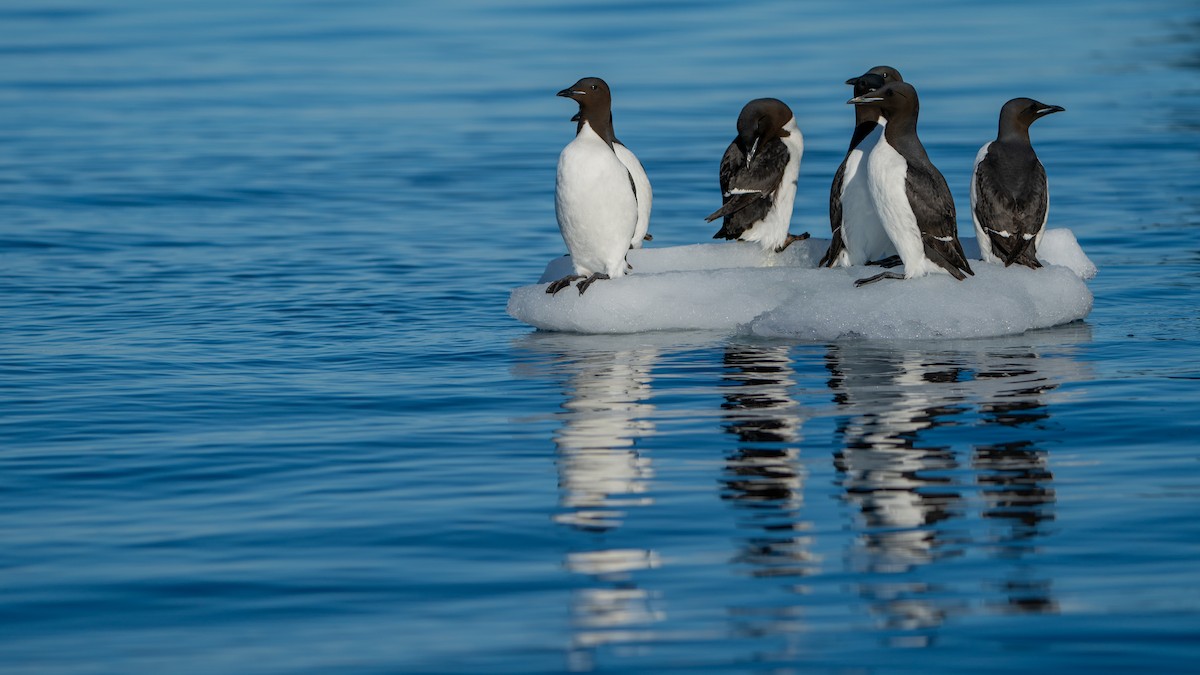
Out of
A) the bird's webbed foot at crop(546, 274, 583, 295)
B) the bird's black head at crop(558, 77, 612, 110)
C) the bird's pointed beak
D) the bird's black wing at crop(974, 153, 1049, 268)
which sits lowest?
the bird's webbed foot at crop(546, 274, 583, 295)

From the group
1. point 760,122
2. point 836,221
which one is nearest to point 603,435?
point 836,221

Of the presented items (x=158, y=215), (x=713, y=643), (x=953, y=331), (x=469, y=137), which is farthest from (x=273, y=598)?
(x=469, y=137)

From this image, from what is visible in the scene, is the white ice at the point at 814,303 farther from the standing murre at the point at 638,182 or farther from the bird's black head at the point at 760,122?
the bird's black head at the point at 760,122

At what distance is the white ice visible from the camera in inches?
405

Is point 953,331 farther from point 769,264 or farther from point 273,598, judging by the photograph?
point 273,598

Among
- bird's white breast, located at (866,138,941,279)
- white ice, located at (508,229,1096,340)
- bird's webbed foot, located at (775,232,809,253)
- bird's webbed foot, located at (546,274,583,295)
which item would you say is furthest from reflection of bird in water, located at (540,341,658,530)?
bird's webbed foot, located at (775,232,809,253)

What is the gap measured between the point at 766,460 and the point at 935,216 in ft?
10.9

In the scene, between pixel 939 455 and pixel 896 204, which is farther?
pixel 896 204

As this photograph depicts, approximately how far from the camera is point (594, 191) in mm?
10469

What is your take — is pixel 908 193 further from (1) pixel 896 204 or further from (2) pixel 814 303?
(2) pixel 814 303

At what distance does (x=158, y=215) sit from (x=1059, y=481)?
11527mm

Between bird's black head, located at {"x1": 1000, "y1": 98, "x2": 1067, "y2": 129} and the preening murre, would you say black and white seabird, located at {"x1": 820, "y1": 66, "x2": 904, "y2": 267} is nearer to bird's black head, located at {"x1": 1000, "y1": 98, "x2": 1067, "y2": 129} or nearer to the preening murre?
bird's black head, located at {"x1": 1000, "y1": 98, "x2": 1067, "y2": 129}

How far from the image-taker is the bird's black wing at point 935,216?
10266 mm

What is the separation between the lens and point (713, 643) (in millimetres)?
5336
